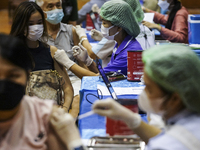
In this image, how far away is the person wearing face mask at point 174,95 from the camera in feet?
3.42

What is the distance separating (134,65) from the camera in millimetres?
2375

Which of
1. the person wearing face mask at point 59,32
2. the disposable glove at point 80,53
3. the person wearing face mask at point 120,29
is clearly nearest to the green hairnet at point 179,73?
the person wearing face mask at point 120,29

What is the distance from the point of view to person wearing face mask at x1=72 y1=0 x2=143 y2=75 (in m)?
2.68

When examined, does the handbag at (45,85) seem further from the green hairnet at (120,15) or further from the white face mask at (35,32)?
the green hairnet at (120,15)

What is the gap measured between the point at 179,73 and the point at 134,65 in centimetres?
133

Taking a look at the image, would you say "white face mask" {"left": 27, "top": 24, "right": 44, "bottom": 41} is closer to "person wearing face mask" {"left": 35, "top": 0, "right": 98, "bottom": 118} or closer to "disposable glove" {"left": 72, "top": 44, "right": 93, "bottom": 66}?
"disposable glove" {"left": 72, "top": 44, "right": 93, "bottom": 66}

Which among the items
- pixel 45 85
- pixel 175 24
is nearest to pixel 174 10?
pixel 175 24

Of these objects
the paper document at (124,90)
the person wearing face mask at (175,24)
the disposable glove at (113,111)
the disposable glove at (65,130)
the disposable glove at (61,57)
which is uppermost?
the disposable glove at (65,130)

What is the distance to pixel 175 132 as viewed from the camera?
1.06 m

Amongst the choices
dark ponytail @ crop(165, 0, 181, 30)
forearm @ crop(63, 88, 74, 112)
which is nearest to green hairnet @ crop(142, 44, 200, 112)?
forearm @ crop(63, 88, 74, 112)

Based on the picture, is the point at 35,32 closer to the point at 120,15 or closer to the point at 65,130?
the point at 120,15

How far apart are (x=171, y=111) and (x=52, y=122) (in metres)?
0.43

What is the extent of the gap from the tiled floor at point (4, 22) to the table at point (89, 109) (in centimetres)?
581

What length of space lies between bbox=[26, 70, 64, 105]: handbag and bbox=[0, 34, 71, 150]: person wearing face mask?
112 cm
